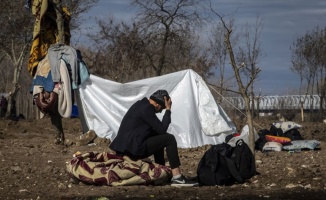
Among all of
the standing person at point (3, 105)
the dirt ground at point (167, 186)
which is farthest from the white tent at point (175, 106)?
the standing person at point (3, 105)

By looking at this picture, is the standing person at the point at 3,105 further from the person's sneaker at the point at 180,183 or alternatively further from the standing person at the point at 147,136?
the person's sneaker at the point at 180,183

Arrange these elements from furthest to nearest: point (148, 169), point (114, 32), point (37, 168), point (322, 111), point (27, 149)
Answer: point (322, 111), point (114, 32), point (27, 149), point (37, 168), point (148, 169)

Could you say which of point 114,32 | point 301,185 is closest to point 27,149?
point 301,185

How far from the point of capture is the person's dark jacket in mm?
9492

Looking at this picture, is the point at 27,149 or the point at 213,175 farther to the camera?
the point at 27,149

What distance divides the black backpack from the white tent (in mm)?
5247

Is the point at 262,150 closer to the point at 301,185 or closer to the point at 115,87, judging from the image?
the point at 115,87

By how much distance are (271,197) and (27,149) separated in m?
6.64

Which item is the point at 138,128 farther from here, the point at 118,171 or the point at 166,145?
the point at 118,171

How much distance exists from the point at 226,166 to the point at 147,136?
108cm

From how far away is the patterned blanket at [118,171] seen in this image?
930cm

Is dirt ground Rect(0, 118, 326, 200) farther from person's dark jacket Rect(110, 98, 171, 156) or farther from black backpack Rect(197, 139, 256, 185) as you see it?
person's dark jacket Rect(110, 98, 171, 156)

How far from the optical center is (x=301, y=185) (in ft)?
29.9

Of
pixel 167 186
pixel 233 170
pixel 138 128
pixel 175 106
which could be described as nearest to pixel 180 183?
pixel 167 186
